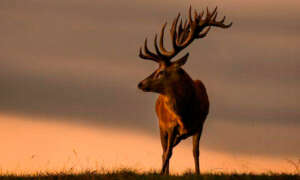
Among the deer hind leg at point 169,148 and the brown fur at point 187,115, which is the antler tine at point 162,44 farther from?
the deer hind leg at point 169,148

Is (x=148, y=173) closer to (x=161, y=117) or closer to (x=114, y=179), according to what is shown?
(x=114, y=179)

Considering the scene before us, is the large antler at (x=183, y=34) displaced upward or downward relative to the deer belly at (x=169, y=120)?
upward

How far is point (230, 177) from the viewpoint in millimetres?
8750

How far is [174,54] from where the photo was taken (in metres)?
11.8

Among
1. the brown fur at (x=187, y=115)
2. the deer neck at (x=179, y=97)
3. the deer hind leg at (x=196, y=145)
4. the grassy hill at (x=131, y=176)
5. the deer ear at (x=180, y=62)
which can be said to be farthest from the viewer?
the deer hind leg at (x=196, y=145)

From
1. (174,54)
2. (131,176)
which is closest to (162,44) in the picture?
(174,54)

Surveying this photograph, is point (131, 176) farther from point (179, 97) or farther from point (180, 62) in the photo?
point (180, 62)

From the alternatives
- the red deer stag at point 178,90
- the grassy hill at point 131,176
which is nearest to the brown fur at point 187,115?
the red deer stag at point 178,90

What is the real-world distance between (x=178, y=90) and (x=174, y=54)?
873mm

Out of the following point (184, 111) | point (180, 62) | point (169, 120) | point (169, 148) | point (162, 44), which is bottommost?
point (169, 148)

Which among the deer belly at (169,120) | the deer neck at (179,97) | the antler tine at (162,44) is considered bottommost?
the deer belly at (169,120)

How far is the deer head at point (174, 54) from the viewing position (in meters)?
11.4

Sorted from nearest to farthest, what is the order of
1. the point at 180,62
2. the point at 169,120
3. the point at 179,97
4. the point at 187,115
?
the point at 180,62, the point at 179,97, the point at 187,115, the point at 169,120

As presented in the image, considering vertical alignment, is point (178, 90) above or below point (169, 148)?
above
